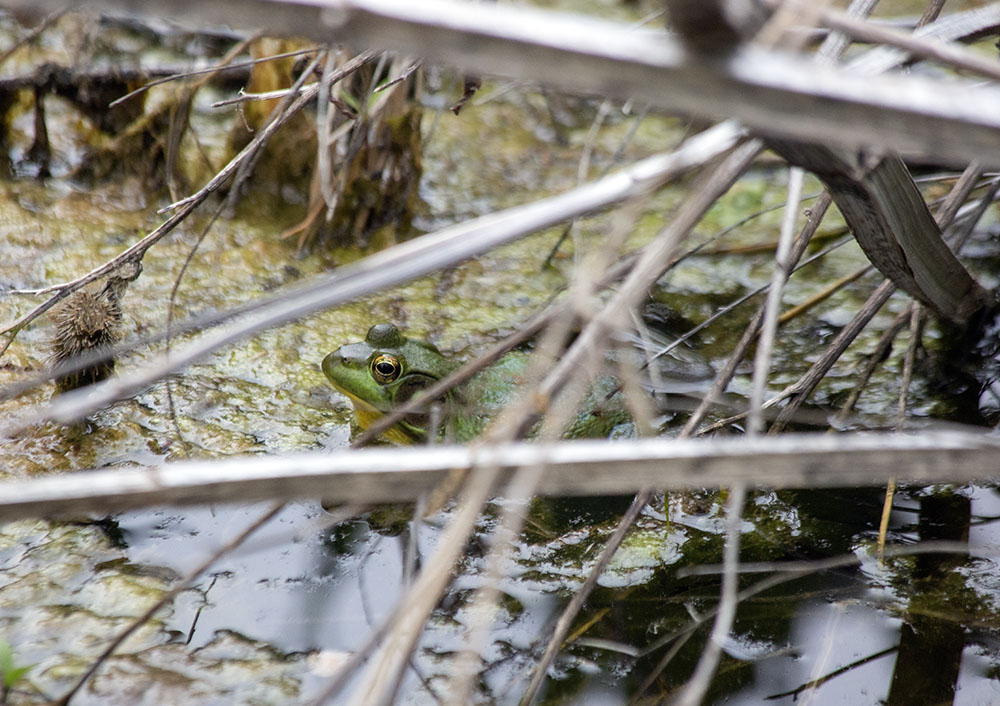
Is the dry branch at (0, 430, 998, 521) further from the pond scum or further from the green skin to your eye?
the green skin

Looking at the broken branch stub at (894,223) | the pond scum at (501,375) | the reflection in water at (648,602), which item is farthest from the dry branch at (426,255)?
the reflection in water at (648,602)

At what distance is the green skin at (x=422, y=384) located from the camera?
8.05 ft

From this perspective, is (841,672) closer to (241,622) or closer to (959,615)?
(959,615)

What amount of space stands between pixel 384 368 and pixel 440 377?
0.20 metres

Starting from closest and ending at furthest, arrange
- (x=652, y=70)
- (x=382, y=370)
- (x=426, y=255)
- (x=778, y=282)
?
(x=652, y=70) < (x=426, y=255) < (x=778, y=282) < (x=382, y=370)

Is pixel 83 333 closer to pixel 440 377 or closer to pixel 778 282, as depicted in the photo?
pixel 440 377

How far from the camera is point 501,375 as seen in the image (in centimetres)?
260

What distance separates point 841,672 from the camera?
174 centimetres

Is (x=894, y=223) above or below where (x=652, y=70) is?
above

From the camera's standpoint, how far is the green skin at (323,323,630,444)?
8.05 ft

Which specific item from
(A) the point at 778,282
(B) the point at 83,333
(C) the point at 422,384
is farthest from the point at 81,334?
(A) the point at 778,282

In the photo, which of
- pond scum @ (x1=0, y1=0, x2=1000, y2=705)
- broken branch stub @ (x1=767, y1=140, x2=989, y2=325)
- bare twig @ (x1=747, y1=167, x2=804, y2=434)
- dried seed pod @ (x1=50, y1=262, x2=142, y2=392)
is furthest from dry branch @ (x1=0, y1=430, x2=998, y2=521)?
dried seed pod @ (x1=50, y1=262, x2=142, y2=392)

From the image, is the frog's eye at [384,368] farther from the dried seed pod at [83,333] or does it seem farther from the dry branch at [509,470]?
the dry branch at [509,470]

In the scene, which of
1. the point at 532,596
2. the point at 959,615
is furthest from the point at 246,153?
the point at 959,615
